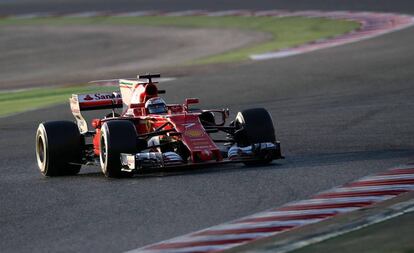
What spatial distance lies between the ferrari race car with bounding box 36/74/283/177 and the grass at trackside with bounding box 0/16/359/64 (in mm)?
13506

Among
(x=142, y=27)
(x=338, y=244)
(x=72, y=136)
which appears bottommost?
(x=338, y=244)

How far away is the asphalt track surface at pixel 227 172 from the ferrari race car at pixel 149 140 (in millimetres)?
167

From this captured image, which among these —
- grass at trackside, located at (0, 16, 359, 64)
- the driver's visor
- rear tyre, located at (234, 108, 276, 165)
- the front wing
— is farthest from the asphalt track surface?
grass at trackside, located at (0, 16, 359, 64)

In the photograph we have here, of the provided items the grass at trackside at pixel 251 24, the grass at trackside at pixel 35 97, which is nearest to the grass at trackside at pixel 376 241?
the grass at trackside at pixel 35 97

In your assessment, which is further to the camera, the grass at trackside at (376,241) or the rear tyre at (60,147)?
the rear tyre at (60,147)

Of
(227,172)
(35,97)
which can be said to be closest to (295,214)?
(227,172)

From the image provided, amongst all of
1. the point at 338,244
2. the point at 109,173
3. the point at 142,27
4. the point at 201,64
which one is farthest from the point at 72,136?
the point at 142,27

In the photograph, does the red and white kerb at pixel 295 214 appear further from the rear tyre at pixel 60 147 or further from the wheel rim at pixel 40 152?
the wheel rim at pixel 40 152

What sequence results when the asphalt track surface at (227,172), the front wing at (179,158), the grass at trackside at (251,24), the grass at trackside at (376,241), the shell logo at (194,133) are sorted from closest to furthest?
the grass at trackside at (376,241), the asphalt track surface at (227,172), the front wing at (179,158), the shell logo at (194,133), the grass at trackside at (251,24)

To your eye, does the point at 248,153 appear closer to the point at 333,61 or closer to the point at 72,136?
the point at 72,136

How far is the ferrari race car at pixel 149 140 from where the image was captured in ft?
39.0

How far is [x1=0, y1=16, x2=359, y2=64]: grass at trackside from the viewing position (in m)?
28.3

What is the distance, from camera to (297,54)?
84.5 feet

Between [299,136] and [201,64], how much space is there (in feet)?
36.7
